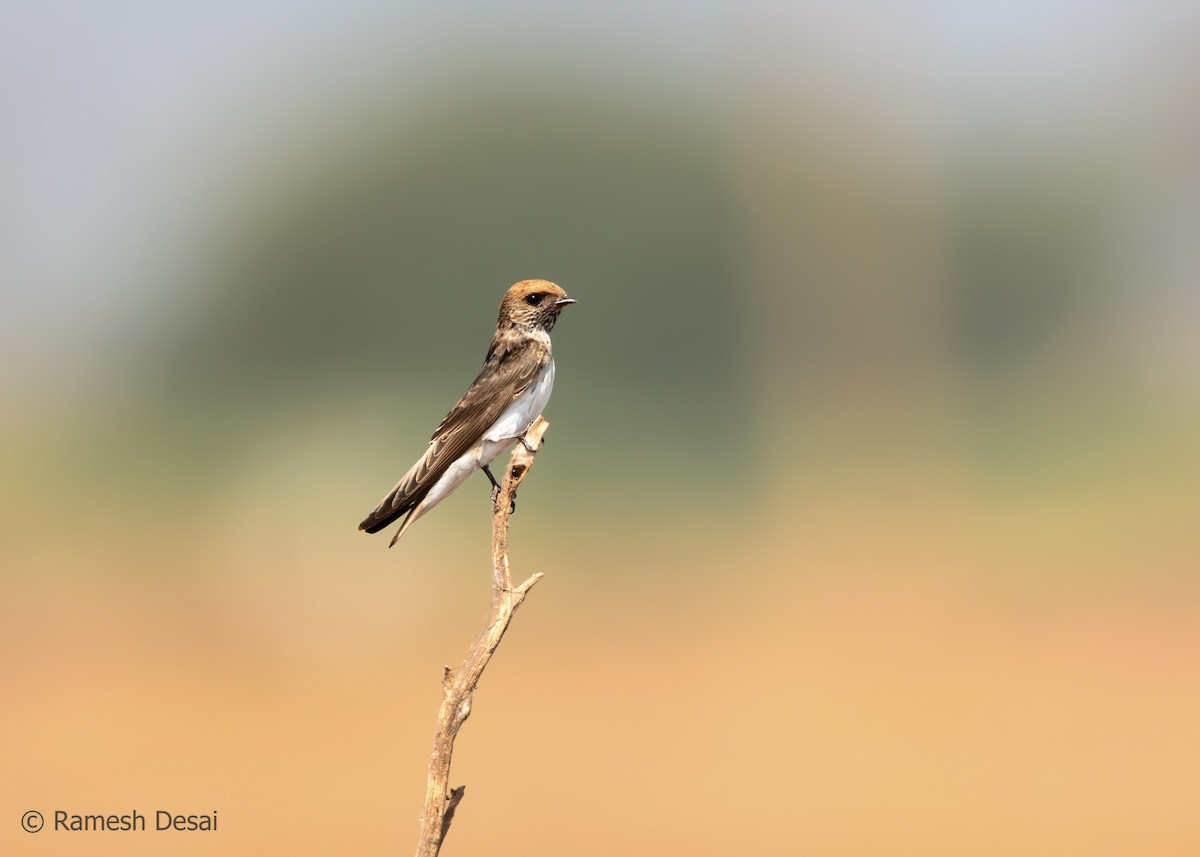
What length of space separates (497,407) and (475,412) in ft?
0.47

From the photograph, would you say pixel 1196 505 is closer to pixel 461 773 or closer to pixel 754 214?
pixel 754 214

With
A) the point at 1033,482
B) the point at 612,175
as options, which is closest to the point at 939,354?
the point at 1033,482

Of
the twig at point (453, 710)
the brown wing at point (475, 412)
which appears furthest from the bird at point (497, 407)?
the twig at point (453, 710)

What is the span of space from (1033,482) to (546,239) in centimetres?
2079

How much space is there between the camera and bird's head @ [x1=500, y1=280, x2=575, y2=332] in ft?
26.4

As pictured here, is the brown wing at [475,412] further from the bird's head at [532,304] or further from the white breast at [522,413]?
the bird's head at [532,304]

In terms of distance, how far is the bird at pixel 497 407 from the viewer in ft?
23.8

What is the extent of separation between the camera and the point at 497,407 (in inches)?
303

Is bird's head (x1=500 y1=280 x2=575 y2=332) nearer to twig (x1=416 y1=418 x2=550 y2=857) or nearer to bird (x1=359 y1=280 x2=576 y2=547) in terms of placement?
bird (x1=359 y1=280 x2=576 y2=547)

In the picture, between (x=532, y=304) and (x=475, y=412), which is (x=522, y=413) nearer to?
(x=475, y=412)

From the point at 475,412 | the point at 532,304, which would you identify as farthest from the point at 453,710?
the point at 532,304

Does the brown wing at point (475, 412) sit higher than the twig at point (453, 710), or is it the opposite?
the brown wing at point (475, 412)

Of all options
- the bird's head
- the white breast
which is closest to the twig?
the white breast

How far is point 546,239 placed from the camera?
4603 centimetres
